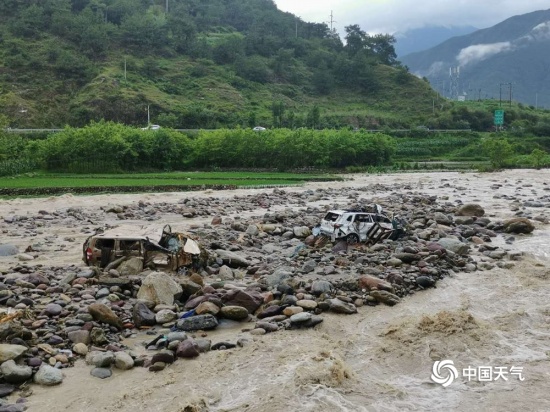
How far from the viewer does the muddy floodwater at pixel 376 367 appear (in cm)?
979

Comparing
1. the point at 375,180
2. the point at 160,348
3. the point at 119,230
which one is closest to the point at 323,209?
the point at 119,230

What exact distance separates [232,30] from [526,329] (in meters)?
183

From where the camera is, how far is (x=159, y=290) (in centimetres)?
1426

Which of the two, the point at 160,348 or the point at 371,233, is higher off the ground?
the point at 371,233

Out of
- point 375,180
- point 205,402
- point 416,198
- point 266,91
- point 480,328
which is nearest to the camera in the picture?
point 205,402

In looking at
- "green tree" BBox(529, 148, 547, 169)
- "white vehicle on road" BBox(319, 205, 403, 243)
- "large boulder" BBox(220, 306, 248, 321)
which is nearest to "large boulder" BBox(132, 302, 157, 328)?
"large boulder" BBox(220, 306, 248, 321)

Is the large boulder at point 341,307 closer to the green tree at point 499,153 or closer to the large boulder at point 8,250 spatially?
the large boulder at point 8,250

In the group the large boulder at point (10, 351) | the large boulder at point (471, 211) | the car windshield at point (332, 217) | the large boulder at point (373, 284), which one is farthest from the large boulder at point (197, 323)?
the large boulder at point (471, 211)

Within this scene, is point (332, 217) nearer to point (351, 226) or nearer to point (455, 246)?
point (351, 226)

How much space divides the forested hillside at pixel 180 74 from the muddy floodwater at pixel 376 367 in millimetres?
79641

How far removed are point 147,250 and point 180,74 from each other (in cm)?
10755

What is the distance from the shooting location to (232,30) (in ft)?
606

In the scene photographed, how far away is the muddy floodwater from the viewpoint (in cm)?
979

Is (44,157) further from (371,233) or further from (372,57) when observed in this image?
(372,57)
